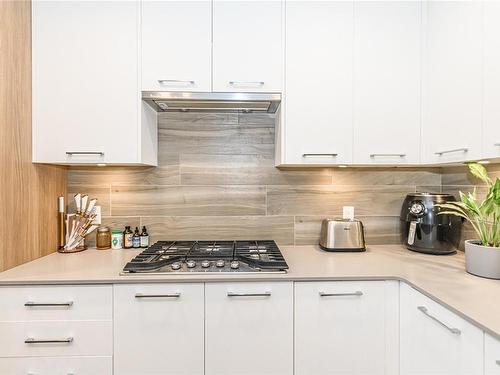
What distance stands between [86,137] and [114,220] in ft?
1.94

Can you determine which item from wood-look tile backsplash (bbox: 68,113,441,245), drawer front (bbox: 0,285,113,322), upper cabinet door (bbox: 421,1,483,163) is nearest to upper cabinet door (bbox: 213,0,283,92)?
wood-look tile backsplash (bbox: 68,113,441,245)

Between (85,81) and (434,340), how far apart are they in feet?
6.45

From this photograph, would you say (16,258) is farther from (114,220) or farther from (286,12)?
(286,12)

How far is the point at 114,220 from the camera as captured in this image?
6.73 feet

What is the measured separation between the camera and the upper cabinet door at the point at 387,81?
1.76m

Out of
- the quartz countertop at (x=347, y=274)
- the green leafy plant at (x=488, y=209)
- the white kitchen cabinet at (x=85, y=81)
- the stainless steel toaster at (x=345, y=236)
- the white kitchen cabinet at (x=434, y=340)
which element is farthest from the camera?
the stainless steel toaster at (x=345, y=236)

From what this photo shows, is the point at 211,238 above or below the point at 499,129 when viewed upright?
below

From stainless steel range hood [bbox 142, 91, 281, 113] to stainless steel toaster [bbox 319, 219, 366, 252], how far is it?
30.9 inches

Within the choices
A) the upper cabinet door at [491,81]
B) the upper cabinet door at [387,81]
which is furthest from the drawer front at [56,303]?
the upper cabinet door at [491,81]

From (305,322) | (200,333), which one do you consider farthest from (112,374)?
(305,322)

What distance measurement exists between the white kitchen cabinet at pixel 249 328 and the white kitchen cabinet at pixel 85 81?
2.96ft

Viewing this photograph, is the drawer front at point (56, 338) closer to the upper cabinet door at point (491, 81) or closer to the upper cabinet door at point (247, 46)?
the upper cabinet door at point (247, 46)

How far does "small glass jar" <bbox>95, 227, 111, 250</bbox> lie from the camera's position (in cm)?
198

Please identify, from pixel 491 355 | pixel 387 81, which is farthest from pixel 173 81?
pixel 491 355
